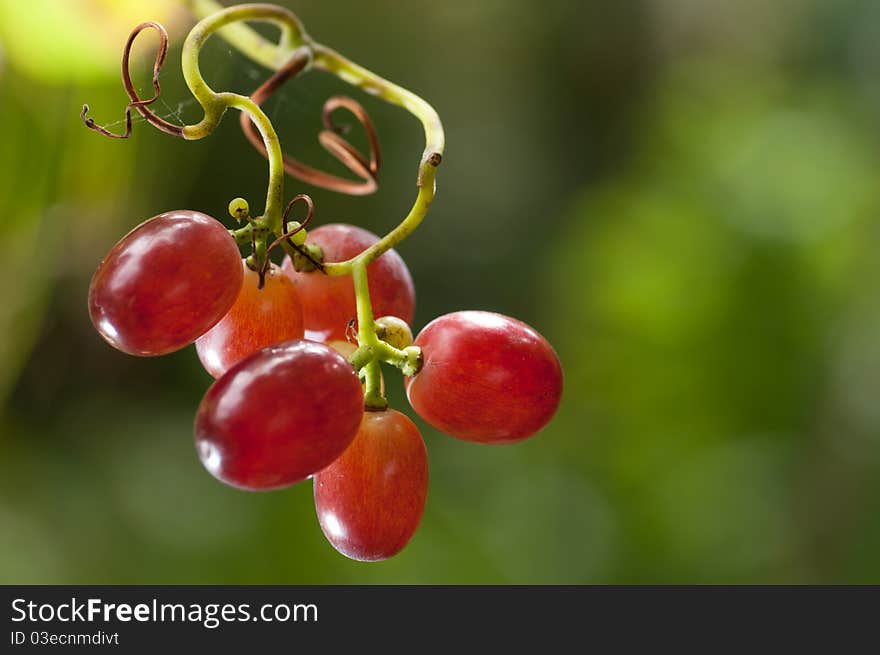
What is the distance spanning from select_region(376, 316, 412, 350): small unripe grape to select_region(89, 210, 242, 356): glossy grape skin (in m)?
0.08

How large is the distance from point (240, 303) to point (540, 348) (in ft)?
0.39

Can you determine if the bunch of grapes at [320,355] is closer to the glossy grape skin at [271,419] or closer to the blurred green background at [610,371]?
the glossy grape skin at [271,419]

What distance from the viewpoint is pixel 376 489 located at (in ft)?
1.22

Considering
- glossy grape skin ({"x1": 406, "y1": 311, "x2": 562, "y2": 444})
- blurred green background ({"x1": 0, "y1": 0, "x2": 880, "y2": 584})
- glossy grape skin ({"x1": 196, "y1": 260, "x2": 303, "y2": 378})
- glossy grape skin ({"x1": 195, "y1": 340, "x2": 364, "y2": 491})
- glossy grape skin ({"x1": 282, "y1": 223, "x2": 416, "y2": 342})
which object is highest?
blurred green background ({"x1": 0, "y1": 0, "x2": 880, "y2": 584})

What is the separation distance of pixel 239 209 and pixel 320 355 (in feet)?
0.23

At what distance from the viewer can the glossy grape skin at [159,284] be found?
1.10 ft

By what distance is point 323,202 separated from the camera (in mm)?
1751

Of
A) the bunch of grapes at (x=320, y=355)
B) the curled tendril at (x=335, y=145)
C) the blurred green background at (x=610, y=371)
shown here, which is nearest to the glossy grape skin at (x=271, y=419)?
the bunch of grapes at (x=320, y=355)

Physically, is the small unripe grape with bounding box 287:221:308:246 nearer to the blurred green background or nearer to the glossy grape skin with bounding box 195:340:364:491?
the glossy grape skin with bounding box 195:340:364:491

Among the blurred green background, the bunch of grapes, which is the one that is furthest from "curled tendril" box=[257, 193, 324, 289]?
the blurred green background

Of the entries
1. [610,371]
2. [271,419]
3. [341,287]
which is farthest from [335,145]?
[610,371]

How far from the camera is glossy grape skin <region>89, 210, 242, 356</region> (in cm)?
34
